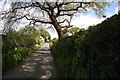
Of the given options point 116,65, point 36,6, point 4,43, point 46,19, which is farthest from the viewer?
point 46,19

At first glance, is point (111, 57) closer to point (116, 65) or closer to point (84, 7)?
point (116, 65)

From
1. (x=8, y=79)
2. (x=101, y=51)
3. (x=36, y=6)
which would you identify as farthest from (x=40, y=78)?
(x=36, y=6)

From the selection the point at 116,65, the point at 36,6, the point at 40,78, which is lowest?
the point at 40,78

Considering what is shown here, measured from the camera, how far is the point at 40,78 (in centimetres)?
563

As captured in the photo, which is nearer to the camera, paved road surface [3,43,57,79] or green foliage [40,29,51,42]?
paved road surface [3,43,57,79]

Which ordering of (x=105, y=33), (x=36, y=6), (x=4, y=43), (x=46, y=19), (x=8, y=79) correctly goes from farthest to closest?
(x=46, y=19) → (x=36, y=6) → (x=4, y=43) → (x=8, y=79) → (x=105, y=33)

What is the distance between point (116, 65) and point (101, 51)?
562mm

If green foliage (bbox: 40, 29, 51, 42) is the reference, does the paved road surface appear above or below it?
below

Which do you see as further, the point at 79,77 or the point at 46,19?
the point at 46,19

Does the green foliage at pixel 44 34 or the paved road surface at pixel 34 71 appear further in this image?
the green foliage at pixel 44 34

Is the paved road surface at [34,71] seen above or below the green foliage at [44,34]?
below

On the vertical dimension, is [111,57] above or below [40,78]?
above

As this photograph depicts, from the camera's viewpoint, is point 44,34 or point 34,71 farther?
point 44,34

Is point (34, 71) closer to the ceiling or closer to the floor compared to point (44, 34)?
closer to the floor
